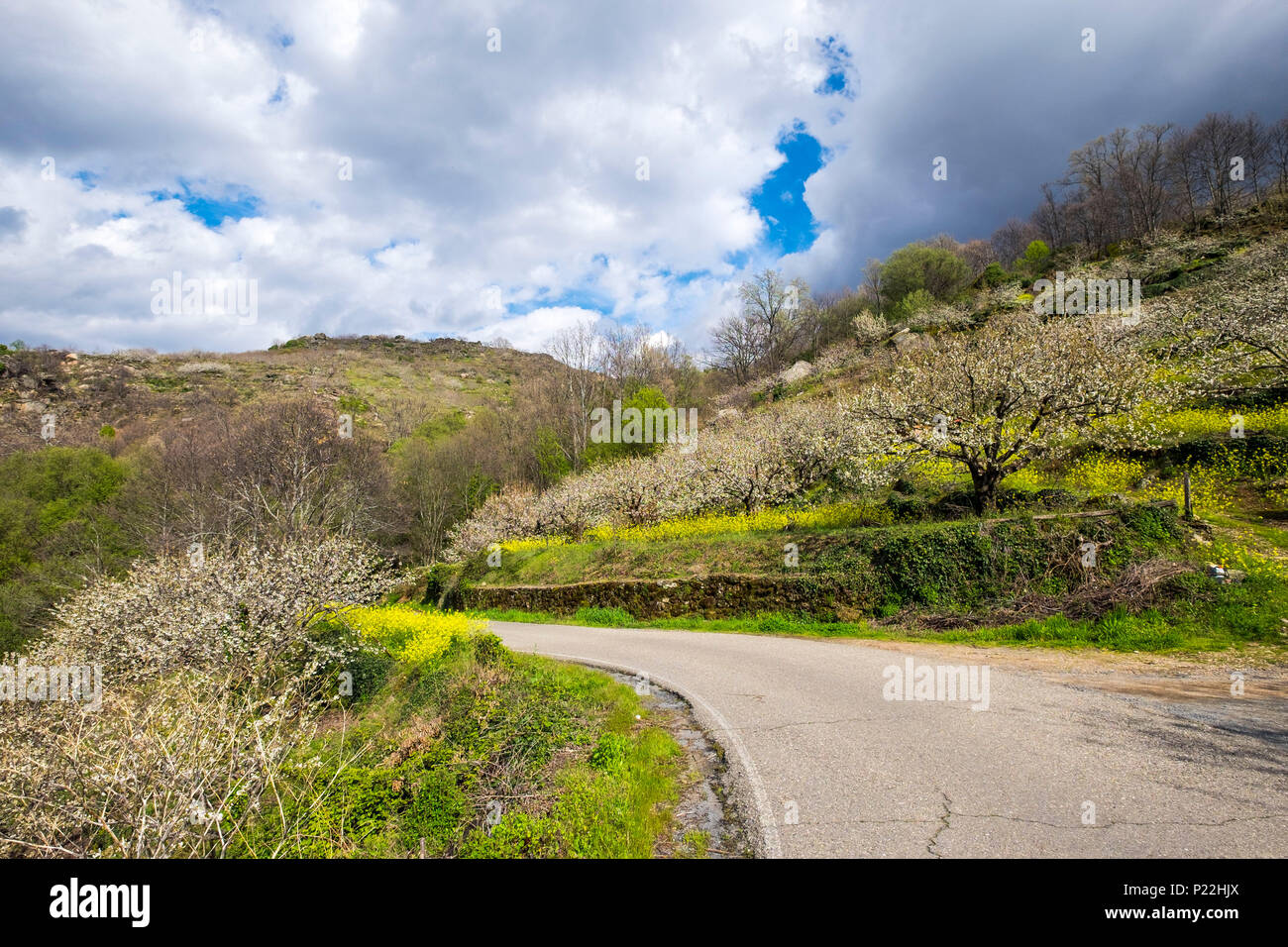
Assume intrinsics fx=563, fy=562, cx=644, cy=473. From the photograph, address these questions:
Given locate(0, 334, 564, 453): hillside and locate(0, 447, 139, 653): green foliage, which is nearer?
locate(0, 447, 139, 653): green foliage

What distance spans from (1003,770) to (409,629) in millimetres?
13327

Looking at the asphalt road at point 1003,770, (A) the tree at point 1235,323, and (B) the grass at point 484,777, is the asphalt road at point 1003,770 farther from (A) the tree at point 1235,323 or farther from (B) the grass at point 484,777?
(A) the tree at point 1235,323

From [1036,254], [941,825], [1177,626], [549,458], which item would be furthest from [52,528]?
[1036,254]

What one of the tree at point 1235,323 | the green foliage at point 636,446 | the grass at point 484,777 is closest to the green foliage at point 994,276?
the tree at point 1235,323

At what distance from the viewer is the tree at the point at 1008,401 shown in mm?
14852

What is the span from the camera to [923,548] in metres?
13.6

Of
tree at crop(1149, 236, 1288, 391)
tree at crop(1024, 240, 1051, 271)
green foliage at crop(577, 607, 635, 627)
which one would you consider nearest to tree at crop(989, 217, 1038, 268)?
tree at crop(1024, 240, 1051, 271)

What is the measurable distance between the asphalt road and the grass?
1.18 meters

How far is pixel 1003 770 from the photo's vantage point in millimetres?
5480

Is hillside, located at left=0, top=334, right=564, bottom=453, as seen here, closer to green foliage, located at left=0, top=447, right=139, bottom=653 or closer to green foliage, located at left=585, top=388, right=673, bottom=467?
green foliage, located at left=0, top=447, right=139, bottom=653

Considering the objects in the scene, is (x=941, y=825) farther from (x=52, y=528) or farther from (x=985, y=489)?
(x=52, y=528)

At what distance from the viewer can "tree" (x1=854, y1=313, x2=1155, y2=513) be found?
48.7ft

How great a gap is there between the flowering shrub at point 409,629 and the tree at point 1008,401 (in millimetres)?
13052

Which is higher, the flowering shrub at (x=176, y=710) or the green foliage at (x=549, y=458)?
the green foliage at (x=549, y=458)
